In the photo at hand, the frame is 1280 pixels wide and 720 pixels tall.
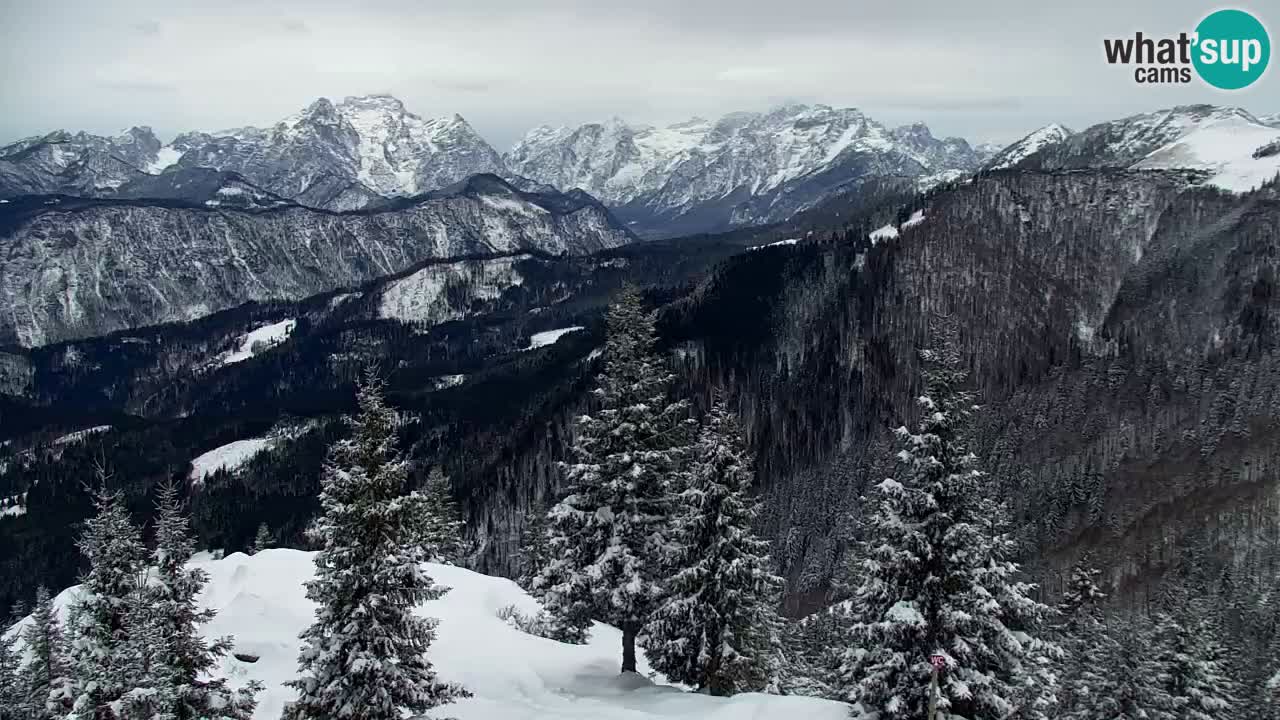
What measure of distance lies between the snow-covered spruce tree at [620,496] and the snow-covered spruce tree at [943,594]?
33.0 feet

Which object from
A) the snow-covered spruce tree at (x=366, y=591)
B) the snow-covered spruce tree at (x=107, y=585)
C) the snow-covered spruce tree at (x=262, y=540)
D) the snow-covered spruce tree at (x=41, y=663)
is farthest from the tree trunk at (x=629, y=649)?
the snow-covered spruce tree at (x=262, y=540)

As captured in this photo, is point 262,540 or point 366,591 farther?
point 262,540

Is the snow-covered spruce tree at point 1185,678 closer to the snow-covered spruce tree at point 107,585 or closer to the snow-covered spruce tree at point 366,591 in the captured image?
the snow-covered spruce tree at point 366,591

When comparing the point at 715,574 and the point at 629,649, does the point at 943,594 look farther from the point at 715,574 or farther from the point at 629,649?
the point at 629,649

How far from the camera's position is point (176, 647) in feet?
73.8

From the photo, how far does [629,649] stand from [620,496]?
7566 millimetres

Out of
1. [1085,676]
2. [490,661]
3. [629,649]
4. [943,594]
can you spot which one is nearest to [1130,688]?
[1085,676]

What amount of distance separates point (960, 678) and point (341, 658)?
62.1 feet

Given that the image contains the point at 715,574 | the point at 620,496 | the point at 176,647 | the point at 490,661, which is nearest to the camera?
the point at 176,647

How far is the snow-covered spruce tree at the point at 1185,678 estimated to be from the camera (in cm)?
4114

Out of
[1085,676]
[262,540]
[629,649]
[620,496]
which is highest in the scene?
[620,496]

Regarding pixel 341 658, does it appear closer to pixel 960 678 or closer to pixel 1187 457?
→ pixel 960 678

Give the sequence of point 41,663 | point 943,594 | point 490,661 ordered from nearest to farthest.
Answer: point 943,594, point 490,661, point 41,663

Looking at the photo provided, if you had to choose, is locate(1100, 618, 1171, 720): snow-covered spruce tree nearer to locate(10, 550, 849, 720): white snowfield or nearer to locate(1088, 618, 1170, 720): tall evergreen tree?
locate(1088, 618, 1170, 720): tall evergreen tree
